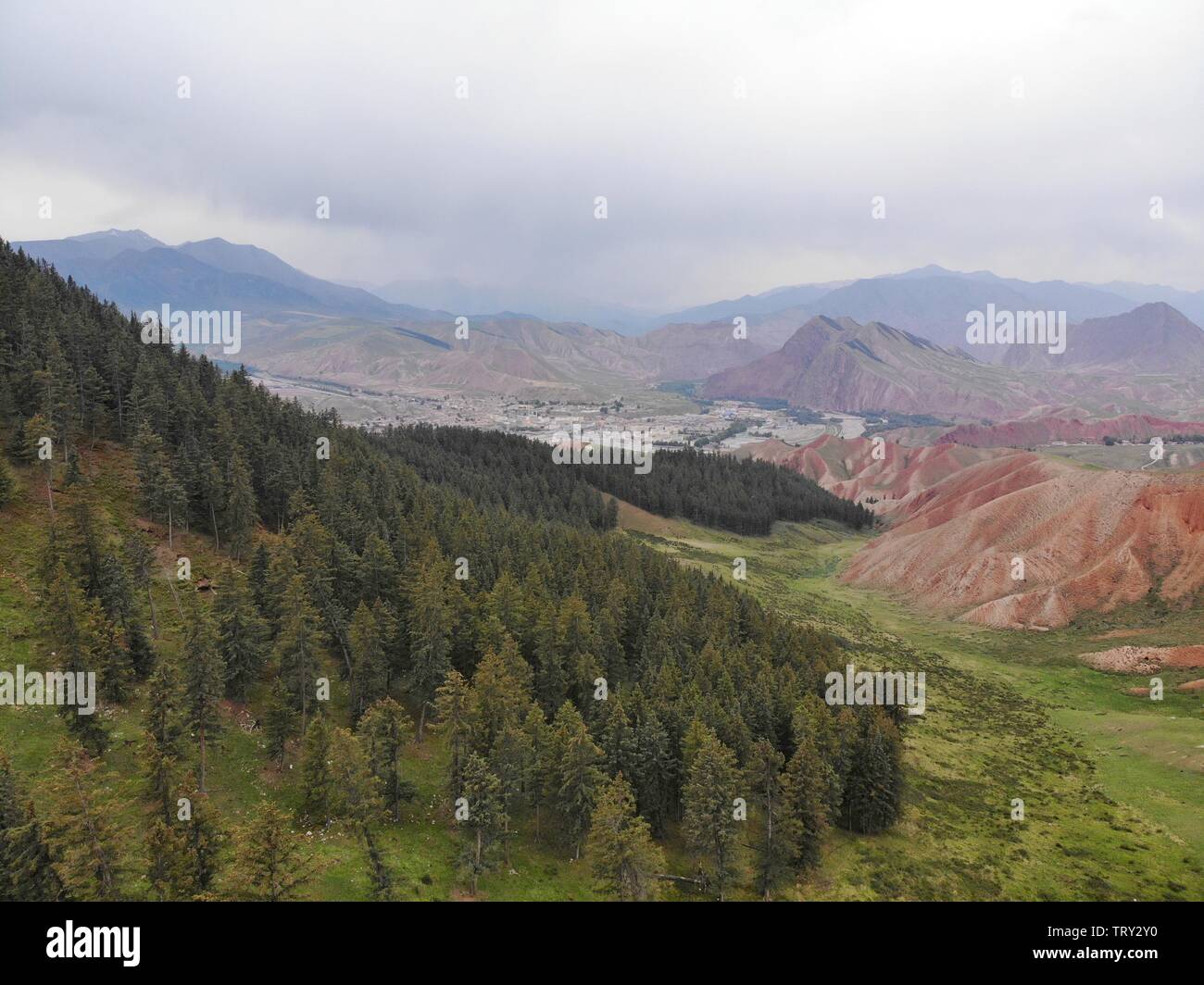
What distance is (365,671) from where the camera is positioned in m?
52.2

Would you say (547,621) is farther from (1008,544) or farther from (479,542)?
(1008,544)

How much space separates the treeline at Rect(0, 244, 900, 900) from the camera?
109 feet

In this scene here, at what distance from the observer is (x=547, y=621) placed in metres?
60.2

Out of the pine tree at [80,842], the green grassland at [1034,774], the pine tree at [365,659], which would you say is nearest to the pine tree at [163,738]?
the pine tree at [80,842]

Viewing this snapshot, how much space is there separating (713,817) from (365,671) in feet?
99.9

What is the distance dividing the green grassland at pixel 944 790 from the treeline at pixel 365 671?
1.54 meters

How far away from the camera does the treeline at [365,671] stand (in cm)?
3334

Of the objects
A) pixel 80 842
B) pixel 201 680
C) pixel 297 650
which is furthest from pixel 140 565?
pixel 80 842

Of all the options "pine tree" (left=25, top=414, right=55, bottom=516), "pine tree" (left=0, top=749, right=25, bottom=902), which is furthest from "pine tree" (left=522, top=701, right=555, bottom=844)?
"pine tree" (left=25, top=414, right=55, bottom=516)

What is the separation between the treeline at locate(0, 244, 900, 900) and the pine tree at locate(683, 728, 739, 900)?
0.58 ft

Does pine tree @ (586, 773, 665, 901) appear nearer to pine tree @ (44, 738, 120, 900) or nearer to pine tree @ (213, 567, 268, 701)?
pine tree @ (44, 738, 120, 900)

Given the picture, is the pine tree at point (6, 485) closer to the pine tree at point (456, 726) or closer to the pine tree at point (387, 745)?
the pine tree at point (387, 745)
